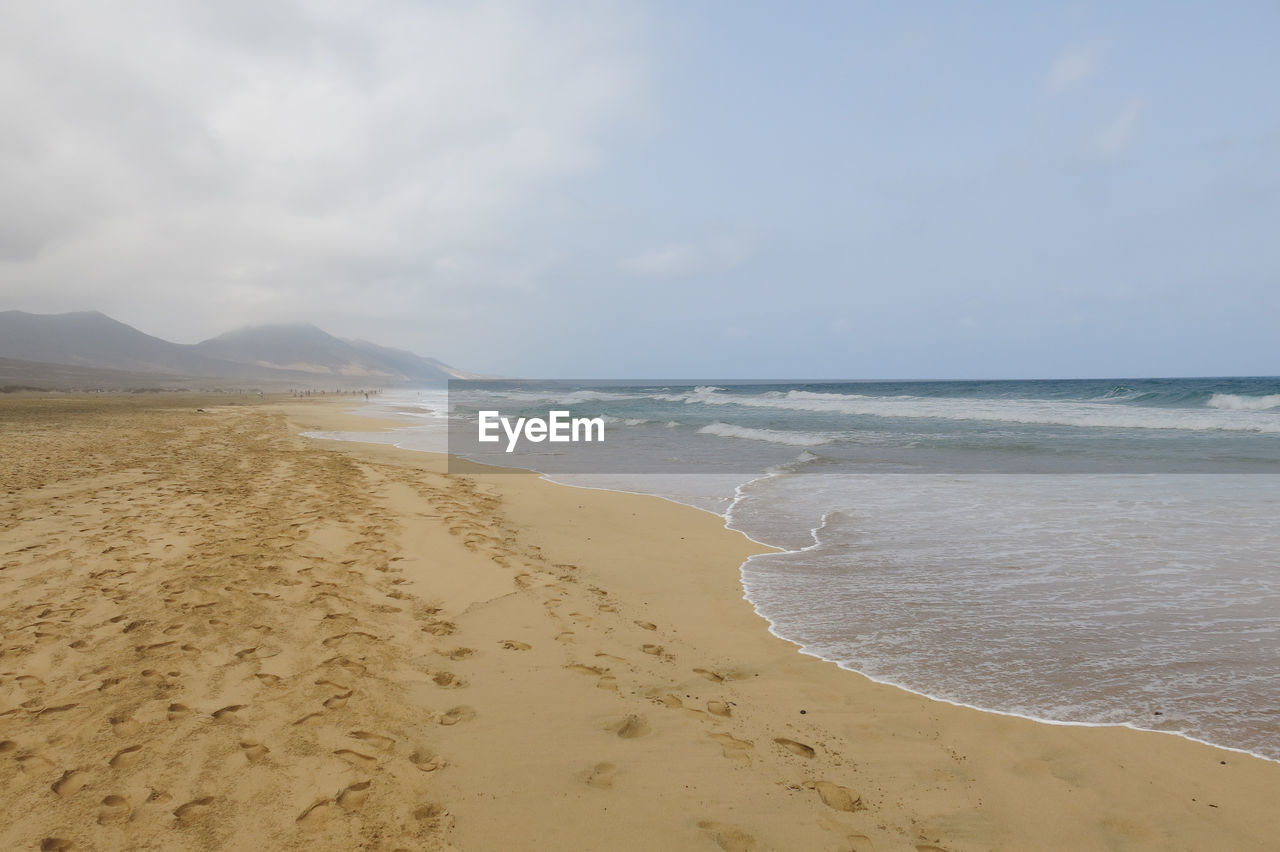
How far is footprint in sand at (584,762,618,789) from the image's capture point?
2645mm

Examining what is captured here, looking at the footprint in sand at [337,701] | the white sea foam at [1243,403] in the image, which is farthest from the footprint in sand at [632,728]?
the white sea foam at [1243,403]

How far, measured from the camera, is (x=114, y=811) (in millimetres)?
2348

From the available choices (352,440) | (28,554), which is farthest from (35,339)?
(28,554)

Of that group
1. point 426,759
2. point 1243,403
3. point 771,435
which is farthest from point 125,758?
point 1243,403

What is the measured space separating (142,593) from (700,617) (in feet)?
13.9

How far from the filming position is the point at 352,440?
59.5 ft

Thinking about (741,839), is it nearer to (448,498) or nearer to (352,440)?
(448,498)

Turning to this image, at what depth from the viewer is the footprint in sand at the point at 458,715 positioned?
309cm

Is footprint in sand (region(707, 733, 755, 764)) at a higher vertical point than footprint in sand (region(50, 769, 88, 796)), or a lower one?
lower

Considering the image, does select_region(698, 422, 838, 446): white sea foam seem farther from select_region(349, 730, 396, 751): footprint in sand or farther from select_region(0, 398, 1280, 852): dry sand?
select_region(349, 730, 396, 751): footprint in sand

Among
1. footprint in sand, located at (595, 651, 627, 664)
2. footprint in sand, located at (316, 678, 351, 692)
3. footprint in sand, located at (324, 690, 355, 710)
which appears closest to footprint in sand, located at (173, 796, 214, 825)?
footprint in sand, located at (324, 690, 355, 710)

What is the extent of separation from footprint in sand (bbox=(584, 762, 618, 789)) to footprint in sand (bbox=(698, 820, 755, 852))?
1.47 ft

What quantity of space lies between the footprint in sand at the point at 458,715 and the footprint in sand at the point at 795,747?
1550 mm

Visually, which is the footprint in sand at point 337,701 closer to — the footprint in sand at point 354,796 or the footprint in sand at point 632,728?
the footprint in sand at point 354,796
